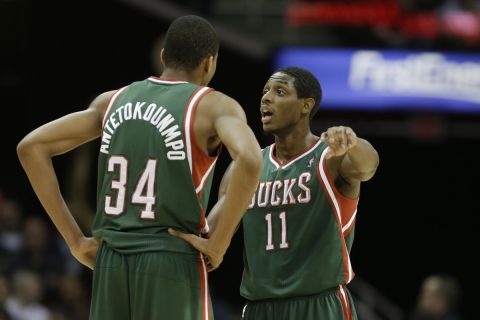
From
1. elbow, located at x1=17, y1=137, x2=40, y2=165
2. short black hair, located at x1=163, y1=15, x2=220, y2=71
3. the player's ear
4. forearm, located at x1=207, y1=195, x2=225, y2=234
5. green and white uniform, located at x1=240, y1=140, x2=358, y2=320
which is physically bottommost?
green and white uniform, located at x1=240, y1=140, x2=358, y2=320

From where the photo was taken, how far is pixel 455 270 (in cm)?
1602

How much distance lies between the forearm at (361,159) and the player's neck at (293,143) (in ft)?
1.35

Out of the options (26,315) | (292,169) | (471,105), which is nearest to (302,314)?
(292,169)

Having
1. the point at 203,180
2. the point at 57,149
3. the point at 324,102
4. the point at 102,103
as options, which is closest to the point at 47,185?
the point at 57,149

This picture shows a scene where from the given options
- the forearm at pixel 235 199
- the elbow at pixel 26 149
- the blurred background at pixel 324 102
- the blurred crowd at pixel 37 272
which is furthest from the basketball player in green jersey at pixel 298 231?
the blurred crowd at pixel 37 272

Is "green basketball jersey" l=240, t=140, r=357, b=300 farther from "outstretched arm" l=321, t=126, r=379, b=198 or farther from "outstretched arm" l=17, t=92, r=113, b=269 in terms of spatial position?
"outstretched arm" l=17, t=92, r=113, b=269

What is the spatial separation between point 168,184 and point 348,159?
1.13m

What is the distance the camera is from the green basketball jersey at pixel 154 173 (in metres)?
4.73

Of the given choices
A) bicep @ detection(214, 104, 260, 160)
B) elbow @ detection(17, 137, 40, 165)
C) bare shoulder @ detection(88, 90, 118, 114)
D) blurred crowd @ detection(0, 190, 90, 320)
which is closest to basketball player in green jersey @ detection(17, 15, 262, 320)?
bicep @ detection(214, 104, 260, 160)

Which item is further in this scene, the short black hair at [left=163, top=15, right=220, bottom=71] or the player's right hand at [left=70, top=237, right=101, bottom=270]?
the player's right hand at [left=70, top=237, right=101, bottom=270]

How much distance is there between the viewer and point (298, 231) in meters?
5.51

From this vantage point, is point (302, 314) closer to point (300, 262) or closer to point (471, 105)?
point (300, 262)

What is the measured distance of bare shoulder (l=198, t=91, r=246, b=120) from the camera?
4.75 metres

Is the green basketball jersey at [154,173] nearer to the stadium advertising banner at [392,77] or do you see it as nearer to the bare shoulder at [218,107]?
the bare shoulder at [218,107]
